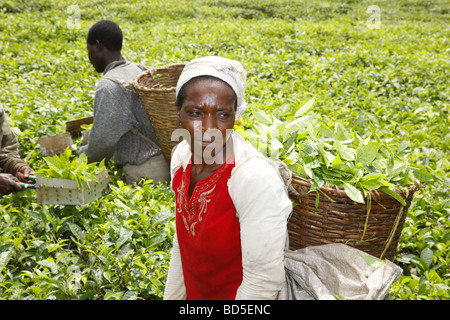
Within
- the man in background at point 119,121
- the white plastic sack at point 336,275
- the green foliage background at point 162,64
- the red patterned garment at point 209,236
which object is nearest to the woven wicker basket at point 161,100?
the man in background at point 119,121

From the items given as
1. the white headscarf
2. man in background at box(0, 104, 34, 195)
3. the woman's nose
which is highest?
the white headscarf

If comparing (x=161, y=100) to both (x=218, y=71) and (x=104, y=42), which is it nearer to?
(x=104, y=42)

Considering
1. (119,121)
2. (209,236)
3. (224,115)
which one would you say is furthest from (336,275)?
(119,121)

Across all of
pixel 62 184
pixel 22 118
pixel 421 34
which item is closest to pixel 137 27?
pixel 22 118

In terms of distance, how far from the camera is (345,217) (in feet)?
5.49

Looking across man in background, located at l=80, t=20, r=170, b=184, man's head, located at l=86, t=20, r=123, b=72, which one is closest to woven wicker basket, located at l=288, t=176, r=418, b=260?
man in background, located at l=80, t=20, r=170, b=184

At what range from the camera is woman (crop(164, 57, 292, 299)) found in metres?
1.27

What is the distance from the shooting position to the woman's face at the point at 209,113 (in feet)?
4.45

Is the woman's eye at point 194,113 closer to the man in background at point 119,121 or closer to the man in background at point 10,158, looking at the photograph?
the man in background at point 119,121

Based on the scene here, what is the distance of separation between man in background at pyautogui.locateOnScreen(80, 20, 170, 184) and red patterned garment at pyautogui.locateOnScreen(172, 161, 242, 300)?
1529 millimetres

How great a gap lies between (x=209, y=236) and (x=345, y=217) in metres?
0.59

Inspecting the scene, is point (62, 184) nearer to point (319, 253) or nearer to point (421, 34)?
point (319, 253)

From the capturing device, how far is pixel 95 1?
11.9 m

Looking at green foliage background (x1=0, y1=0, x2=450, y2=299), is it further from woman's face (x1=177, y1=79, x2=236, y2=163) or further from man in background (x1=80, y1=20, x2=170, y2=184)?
woman's face (x1=177, y1=79, x2=236, y2=163)
